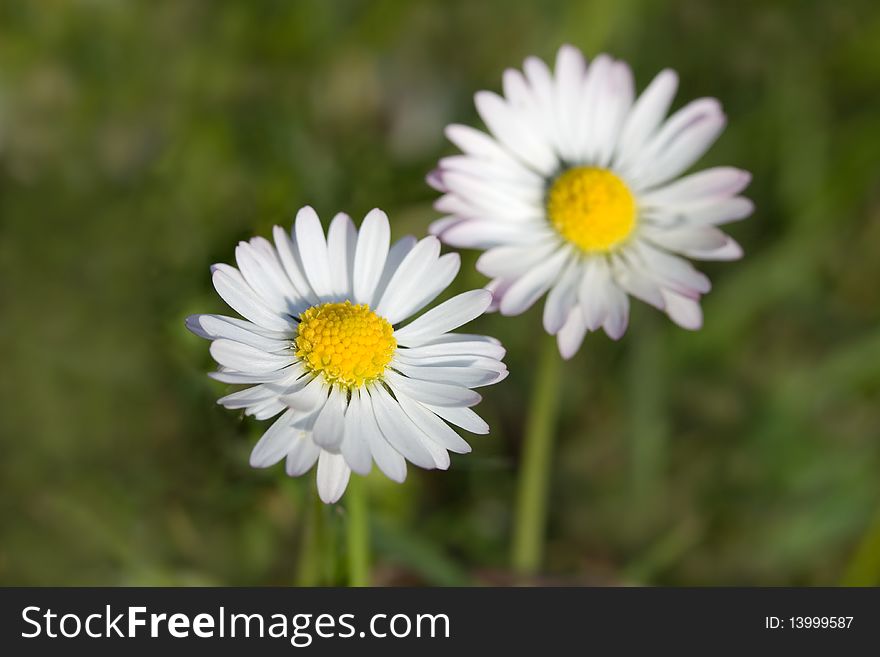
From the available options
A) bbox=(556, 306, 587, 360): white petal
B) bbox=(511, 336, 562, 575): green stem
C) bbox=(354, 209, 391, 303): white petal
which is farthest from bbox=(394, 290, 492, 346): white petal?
bbox=(511, 336, 562, 575): green stem

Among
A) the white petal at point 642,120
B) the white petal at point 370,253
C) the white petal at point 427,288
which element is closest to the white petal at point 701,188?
the white petal at point 642,120

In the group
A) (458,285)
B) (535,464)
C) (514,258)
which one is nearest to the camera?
(514,258)

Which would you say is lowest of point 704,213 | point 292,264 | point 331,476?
point 331,476

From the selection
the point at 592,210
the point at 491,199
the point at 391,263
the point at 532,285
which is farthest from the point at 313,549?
the point at 592,210

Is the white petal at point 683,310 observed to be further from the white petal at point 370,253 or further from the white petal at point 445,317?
the white petal at point 370,253

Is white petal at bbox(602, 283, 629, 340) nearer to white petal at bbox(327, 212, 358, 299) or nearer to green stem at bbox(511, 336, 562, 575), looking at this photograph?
green stem at bbox(511, 336, 562, 575)

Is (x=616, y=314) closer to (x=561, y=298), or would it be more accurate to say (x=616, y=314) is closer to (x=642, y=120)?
(x=561, y=298)

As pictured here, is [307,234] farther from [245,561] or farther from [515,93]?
[245,561]
